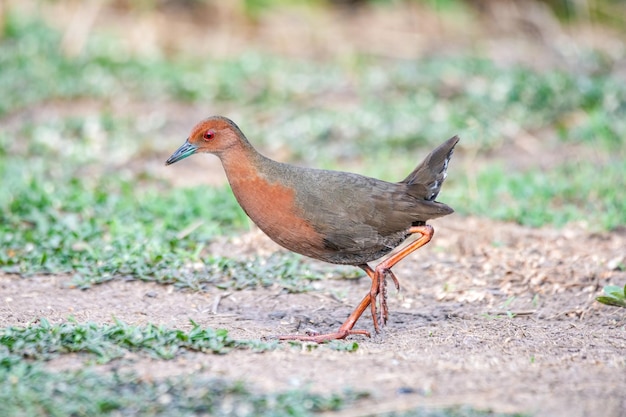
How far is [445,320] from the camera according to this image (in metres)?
5.26

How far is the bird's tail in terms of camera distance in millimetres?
5293

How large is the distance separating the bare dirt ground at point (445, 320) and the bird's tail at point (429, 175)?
740mm

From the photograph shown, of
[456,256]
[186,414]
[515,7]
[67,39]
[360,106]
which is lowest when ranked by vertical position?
[186,414]

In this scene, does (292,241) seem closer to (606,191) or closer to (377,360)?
(377,360)

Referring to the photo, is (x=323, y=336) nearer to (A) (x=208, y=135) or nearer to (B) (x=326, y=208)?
(B) (x=326, y=208)

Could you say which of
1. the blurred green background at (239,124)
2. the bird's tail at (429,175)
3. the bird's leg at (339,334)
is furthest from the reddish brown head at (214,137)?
the bird's leg at (339,334)

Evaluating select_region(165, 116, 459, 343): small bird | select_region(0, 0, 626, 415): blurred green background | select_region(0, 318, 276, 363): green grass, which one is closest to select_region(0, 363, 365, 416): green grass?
select_region(0, 0, 626, 415): blurred green background

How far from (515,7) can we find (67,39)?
670 centimetres

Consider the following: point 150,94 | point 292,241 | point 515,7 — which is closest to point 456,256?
point 292,241

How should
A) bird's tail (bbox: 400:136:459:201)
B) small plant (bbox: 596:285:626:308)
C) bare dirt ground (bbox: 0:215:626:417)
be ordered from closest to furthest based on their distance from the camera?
bare dirt ground (bbox: 0:215:626:417) < small plant (bbox: 596:285:626:308) < bird's tail (bbox: 400:136:459:201)

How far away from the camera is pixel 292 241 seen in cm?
494

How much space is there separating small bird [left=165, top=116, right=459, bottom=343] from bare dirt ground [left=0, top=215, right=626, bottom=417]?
0.43 metres

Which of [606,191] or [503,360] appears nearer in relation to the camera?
[503,360]

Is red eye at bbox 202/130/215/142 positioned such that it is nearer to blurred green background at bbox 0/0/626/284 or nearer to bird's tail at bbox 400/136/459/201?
blurred green background at bbox 0/0/626/284
